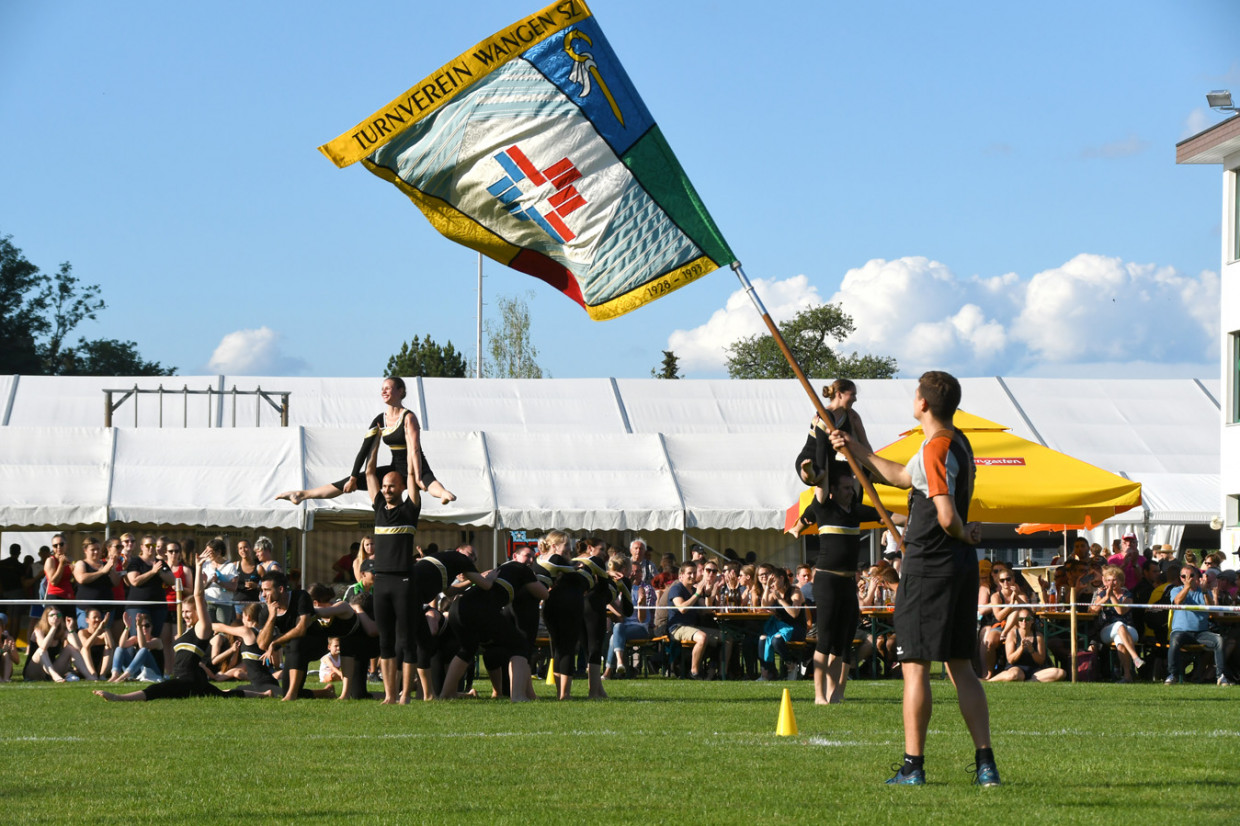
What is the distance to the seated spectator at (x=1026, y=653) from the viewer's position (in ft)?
55.1

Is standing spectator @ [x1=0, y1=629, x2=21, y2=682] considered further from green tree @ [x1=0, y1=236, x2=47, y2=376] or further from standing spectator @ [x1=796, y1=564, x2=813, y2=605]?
green tree @ [x1=0, y1=236, x2=47, y2=376]

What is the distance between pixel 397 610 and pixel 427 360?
83.8 meters

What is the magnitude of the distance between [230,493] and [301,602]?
34.2ft

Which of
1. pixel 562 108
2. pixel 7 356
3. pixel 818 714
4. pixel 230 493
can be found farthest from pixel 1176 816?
pixel 7 356

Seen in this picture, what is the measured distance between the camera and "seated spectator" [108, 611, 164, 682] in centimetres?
1711

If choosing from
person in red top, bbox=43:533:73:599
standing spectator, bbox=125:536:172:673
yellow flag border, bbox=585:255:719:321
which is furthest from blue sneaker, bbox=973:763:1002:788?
person in red top, bbox=43:533:73:599

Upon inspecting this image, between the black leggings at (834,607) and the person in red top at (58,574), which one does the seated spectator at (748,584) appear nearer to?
the black leggings at (834,607)

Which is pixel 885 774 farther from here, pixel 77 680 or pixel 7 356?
pixel 7 356

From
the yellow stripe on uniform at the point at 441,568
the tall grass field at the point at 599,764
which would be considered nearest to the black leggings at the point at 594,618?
the tall grass field at the point at 599,764

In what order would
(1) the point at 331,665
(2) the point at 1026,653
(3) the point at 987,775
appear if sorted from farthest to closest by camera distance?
(2) the point at 1026,653 < (1) the point at 331,665 < (3) the point at 987,775

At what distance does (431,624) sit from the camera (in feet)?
43.7

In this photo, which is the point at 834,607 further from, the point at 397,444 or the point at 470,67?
the point at 470,67

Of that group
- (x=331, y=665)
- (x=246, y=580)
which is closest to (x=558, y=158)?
(x=331, y=665)

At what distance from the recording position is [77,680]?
1722 centimetres
